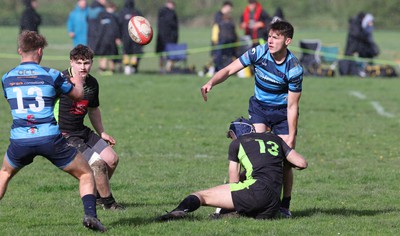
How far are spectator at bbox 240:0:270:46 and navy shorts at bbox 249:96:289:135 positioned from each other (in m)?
16.8

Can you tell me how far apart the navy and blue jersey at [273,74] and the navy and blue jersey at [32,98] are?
230cm

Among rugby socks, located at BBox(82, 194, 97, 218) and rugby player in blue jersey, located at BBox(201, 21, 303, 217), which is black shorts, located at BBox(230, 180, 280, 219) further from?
rugby socks, located at BBox(82, 194, 97, 218)

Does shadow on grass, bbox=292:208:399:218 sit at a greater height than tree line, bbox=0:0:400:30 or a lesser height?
greater

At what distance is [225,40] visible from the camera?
82.5ft

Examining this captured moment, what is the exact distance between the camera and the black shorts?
762cm

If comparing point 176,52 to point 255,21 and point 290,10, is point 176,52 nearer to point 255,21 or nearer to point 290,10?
point 255,21

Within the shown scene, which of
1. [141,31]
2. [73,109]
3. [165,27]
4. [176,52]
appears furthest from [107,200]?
[165,27]

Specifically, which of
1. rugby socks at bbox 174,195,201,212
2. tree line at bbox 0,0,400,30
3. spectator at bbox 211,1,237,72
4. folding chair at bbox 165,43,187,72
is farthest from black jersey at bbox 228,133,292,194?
tree line at bbox 0,0,400,30

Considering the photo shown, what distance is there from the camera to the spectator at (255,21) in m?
25.5

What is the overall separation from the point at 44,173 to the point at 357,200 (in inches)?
153

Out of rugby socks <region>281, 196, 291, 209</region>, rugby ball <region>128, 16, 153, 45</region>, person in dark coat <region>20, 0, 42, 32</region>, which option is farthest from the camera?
person in dark coat <region>20, 0, 42, 32</region>

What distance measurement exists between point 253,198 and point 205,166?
3.62m

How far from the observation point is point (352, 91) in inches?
845

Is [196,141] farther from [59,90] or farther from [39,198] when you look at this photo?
[59,90]
